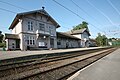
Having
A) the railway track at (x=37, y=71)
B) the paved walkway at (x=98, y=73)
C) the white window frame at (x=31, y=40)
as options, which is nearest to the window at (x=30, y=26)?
the white window frame at (x=31, y=40)

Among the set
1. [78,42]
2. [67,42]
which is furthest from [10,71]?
[78,42]

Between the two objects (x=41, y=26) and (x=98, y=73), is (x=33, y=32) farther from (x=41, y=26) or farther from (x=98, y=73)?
(x=98, y=73)

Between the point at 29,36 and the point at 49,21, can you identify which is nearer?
the point at 29,36

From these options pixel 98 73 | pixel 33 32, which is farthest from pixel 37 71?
pixel 33 32

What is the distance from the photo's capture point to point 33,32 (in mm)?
28797

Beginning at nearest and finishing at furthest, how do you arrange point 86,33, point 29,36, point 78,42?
1. point 29,36
2. point 78,42
3. point 86,33

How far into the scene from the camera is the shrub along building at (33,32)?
1043 inches

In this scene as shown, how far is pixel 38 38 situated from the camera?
2952cm

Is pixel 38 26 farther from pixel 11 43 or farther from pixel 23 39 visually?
pixel 11 43

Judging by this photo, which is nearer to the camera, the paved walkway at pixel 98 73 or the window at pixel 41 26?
the paved walkway at pixel 98 73

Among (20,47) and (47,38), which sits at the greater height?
(47,38)

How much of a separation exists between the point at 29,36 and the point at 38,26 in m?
3.57

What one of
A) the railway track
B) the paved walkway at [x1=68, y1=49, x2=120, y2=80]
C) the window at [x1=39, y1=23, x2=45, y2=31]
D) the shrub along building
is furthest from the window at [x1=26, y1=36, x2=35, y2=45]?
the paved walkway at [x1=68, y1=49, x2=120, y2=80]

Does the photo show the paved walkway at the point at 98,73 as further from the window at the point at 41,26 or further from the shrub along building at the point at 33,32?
the window at the point at 41,26
